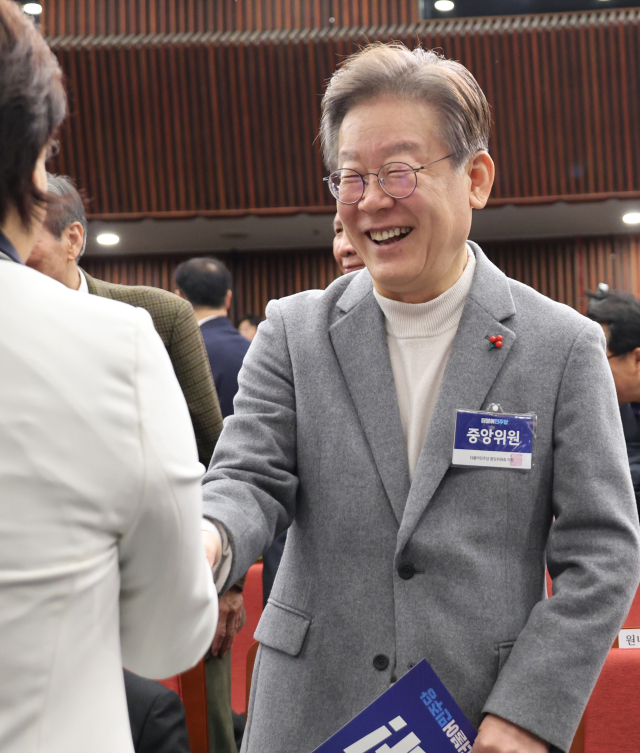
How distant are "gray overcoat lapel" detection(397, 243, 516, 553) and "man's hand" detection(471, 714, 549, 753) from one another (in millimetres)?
309

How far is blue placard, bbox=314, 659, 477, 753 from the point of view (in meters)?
1.29

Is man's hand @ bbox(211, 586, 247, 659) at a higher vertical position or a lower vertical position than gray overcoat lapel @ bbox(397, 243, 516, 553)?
lower

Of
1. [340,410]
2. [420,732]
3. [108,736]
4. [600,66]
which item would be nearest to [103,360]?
[108,736]

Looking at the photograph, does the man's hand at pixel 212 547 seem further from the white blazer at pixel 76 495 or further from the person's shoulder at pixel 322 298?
the person's shoulder at pixel 322 298

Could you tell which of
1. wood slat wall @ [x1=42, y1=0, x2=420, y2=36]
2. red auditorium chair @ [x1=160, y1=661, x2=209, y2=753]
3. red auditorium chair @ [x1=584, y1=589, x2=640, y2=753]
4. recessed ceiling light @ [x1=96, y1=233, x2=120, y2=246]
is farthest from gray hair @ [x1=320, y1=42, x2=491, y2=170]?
recessed ceiling light @ [x1=96, y1=233, x2=120, y2=246]

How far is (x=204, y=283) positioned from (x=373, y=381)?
2.97m

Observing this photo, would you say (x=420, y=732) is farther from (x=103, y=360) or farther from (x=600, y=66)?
(x=600, y=66)

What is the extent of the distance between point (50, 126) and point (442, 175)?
2.74 feet

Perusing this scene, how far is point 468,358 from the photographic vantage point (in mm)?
1471

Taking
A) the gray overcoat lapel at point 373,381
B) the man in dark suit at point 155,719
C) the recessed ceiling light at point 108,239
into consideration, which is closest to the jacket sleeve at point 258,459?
the gray overcoat lapel at point 373,381

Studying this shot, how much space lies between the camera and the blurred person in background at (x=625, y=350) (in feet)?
10.5

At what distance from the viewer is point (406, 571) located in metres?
1.39

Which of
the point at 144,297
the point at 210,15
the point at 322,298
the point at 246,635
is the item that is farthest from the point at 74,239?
the point at 210,15

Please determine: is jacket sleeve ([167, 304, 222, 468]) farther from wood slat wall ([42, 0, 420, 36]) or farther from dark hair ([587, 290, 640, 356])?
wood slat wall ([42, 0, 420, 36])
